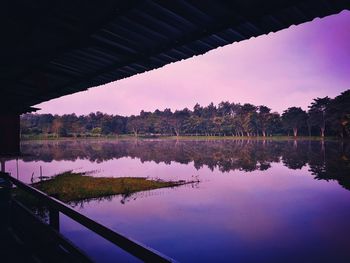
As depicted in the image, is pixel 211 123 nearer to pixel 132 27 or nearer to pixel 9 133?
pixel 9 133

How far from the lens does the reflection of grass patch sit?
2331 cm

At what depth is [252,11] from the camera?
3078mm

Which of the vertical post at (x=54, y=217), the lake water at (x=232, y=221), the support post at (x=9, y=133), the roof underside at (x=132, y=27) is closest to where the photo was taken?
the roof underside at (x=132, y=27)

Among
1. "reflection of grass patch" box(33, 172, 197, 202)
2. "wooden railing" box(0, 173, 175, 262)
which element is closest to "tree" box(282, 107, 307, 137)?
"reflection of grass patch" box(33, 172, 197, 202)

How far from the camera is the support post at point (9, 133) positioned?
42.0 ft

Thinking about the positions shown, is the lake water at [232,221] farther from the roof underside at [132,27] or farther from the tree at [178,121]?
the tree at [178,121]

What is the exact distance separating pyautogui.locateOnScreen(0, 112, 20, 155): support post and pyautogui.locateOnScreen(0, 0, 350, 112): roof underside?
347 inches

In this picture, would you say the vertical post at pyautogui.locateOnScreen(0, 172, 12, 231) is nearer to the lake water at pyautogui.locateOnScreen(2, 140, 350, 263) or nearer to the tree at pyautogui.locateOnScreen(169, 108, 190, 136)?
the lake water at pyautogui.locateOnScreen(2, 140, 350, 263)

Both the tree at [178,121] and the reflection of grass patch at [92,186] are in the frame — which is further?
the tree at [178,121]

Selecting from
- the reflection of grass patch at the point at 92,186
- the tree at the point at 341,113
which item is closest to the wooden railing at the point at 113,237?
the reflection of grass patch at the point at 92,186

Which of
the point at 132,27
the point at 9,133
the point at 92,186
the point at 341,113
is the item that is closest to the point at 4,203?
the point at 132,27

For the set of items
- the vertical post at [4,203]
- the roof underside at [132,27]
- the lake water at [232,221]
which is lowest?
the lake water at [232,221]

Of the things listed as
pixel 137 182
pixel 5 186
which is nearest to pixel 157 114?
pixel 137 182

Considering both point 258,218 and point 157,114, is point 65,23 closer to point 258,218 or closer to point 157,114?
point 258,218
